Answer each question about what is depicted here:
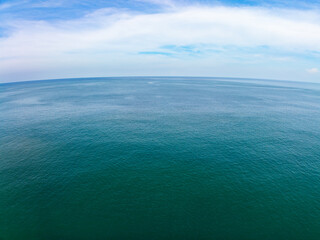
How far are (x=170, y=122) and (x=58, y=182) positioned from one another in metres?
77.0

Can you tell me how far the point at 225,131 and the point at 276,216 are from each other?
192ft

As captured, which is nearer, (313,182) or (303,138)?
(313,182)

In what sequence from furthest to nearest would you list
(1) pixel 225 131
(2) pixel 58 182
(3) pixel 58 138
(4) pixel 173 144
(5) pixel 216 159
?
(1) pixel 225 131 → (3) pixel 58 138 → (4) pixel 173 144 → (5) pixel 216 159 → (2) pixel 58 182

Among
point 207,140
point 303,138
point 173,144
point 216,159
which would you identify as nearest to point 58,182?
point 173,144

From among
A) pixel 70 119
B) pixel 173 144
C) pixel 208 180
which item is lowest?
pixel 208 180

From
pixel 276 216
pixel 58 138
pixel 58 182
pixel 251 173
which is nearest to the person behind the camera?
pixel 276 216

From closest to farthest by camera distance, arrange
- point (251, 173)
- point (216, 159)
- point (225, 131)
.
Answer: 1. point (251, 173)
2. point (216, 159)
3. point (225, 131)

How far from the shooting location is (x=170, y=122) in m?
118

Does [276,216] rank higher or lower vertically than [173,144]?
lower

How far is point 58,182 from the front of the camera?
191 feet

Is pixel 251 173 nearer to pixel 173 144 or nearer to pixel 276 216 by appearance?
pixel 276 216

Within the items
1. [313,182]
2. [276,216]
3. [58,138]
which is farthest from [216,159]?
[58,138]

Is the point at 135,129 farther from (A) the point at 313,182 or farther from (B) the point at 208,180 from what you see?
(A) the point at 313,182

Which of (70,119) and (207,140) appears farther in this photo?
(70,119)
